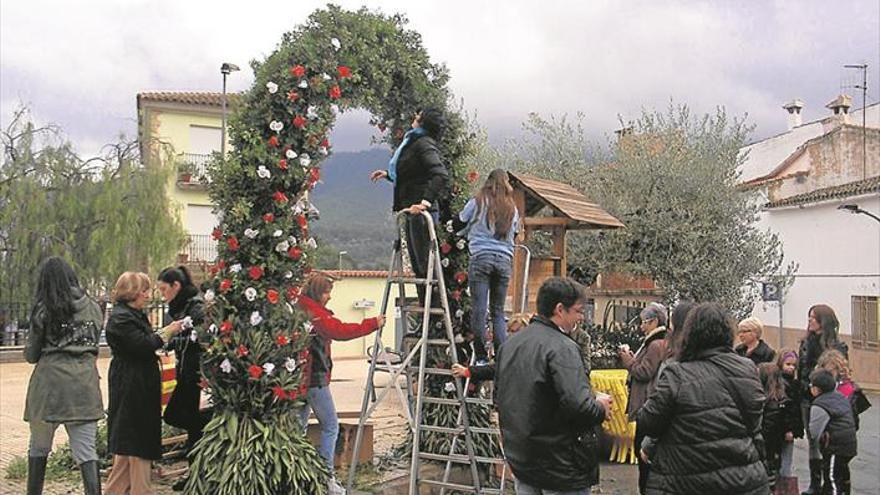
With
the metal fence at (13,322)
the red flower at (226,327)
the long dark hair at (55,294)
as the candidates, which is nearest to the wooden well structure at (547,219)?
the red flower at (226,327)

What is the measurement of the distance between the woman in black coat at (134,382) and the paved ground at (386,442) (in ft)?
4.35

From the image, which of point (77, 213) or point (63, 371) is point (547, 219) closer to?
point (63, 371)

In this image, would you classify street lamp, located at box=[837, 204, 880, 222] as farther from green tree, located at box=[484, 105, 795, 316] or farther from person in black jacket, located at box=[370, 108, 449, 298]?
person in black jacket, located at box=[370, 108, 449, 298]

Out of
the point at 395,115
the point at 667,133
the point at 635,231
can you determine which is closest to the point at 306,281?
the point at 395,115

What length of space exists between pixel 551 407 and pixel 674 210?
13.3 m

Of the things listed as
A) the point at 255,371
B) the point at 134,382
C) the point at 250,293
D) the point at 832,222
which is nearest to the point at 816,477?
the point at 255,371

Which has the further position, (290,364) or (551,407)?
(290,364)

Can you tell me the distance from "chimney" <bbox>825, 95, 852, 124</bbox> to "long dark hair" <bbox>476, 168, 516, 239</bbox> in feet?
92.9

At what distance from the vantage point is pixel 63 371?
20.2 ft

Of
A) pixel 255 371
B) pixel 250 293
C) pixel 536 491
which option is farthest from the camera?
pixel 250 293

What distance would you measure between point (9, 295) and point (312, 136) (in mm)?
21790

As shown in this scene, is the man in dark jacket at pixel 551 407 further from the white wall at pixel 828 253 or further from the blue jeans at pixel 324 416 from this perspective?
the white wall at pixel 828 253

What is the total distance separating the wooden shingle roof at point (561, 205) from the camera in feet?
31.1

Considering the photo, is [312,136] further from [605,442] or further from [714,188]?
[714,188]
